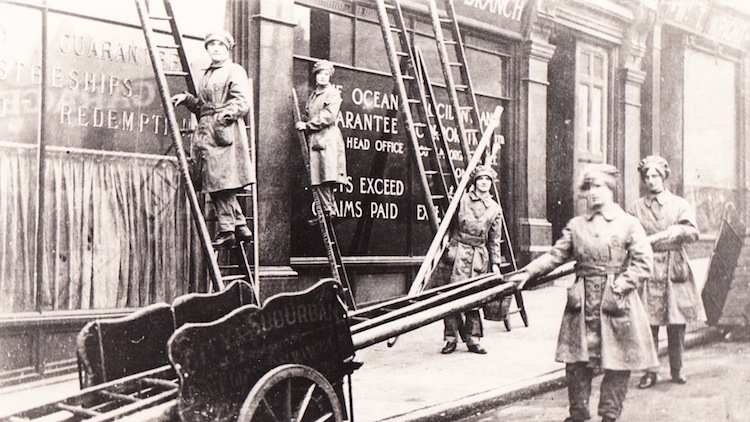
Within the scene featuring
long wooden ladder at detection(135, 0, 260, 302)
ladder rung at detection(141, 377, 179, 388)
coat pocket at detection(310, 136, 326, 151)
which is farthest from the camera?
coat pocket at detection(310, 136, 326, 151)

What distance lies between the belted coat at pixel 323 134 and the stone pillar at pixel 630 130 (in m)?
5.57

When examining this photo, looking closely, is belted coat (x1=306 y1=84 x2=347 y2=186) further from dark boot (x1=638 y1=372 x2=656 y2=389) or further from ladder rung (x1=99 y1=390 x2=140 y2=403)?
ladder rung (x1=99 y1=390 x2=140 y2=403)

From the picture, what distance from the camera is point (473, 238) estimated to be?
6.80 meters

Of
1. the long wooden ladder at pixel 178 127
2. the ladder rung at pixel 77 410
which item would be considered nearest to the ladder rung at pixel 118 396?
the ladder rung at pixel 77 410

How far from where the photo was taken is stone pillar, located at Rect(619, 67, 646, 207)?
1084 centimetres

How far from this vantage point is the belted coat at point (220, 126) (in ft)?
18.4

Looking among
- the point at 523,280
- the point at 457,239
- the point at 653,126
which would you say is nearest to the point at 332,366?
the point at 523,280

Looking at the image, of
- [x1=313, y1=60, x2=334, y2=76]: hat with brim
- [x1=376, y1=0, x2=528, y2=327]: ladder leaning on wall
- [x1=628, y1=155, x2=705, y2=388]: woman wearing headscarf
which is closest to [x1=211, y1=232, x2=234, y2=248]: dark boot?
[x1=376, y1=0, x2=528, y2=327]: ladder leaning on wall

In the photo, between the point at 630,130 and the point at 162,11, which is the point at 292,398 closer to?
the point at 162,11

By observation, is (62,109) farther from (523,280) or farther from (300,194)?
(523,280)

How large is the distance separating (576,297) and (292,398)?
1.99 meters

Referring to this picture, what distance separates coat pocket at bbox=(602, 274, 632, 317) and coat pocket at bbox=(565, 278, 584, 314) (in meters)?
0.13

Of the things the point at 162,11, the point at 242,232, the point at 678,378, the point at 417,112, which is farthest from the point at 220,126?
the point at 678,378

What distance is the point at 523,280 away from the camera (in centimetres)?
405
